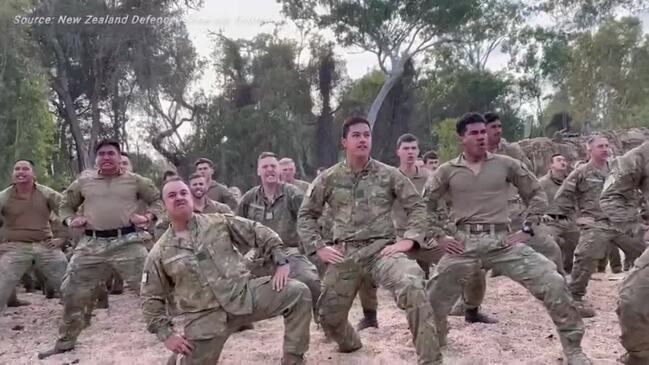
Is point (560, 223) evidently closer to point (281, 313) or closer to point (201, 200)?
point (201, 200)

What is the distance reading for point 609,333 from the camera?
7008 millimetres

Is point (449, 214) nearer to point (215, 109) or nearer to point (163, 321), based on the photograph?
point (163, 321)

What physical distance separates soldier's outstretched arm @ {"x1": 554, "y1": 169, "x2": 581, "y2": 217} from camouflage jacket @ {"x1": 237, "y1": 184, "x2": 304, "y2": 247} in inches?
125

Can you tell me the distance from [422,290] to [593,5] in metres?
28.5

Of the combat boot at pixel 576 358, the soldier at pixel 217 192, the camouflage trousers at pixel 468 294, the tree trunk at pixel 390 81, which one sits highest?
the tree trunk at pixel 390 81

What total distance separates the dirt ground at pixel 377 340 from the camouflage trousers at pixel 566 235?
2.71 ft

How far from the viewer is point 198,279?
18.0ft

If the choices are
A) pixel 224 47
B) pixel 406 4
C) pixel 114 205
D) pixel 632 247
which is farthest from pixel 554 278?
pixel 224 47

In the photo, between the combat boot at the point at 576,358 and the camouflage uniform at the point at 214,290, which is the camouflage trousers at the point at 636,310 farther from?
the camouflage uniform at the point at 214,290

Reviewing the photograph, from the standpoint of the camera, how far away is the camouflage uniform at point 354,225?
600 cm

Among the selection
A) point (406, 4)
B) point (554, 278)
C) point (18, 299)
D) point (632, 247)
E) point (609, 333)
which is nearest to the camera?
point (554, 278)

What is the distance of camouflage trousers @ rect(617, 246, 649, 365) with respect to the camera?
4.94m

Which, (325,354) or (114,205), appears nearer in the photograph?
(325,354)

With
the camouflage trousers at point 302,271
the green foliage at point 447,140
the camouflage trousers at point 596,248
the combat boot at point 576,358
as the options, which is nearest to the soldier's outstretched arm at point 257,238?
the camouflage trousers at point 302,271
